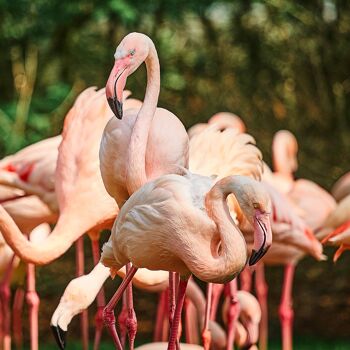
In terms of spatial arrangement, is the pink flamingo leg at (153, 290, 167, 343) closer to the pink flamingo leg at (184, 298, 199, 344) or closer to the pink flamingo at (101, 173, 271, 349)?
the pink flamingo leg at (184, 298, 199, 344)

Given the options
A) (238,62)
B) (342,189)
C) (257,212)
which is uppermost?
(238,62)

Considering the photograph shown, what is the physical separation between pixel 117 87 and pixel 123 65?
6.5 inches

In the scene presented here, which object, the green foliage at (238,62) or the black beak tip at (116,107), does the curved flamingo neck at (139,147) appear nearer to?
the black beak tip at (116,107)

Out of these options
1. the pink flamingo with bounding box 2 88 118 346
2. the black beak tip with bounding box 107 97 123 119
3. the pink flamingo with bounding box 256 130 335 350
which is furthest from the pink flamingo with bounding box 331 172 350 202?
the black beak tip with bounding box 107 97 123 119

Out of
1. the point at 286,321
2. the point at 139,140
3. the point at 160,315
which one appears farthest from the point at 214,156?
the point at 286,321

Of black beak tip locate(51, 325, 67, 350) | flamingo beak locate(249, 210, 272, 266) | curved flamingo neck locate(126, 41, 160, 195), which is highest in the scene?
curved flamingo neck locate(126, 41, 160, 195)

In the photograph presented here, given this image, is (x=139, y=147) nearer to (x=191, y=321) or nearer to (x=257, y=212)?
(x=257, y=212)

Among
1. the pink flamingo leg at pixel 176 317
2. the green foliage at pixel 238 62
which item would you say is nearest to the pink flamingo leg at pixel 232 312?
the pink flamingo leg at pixel 176 317

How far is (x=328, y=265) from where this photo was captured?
10422 millimetres

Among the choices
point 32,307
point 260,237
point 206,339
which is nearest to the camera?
point 260,237

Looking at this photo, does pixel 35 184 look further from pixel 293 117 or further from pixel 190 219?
pixel 293 117

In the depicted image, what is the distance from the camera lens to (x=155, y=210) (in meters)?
4.96

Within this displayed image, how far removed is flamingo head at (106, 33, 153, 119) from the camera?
16.9ft

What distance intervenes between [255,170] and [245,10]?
4.68 m
